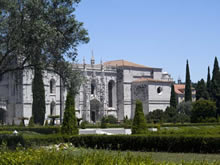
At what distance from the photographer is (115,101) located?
176ft

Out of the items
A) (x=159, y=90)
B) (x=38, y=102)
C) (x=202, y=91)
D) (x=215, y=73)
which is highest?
(x=215, y=73)

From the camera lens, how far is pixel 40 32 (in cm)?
1512

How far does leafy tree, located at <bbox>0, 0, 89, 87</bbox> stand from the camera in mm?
15320

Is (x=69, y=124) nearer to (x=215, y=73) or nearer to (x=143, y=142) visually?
(x=143, y=142)

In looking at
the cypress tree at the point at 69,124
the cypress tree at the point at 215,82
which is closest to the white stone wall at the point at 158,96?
the cypress tree at the point at 215,82

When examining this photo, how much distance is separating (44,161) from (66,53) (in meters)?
11.1

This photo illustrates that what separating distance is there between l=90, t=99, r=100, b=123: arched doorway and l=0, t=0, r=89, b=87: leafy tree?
3377 cm

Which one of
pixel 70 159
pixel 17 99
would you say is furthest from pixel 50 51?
pixel 17 99

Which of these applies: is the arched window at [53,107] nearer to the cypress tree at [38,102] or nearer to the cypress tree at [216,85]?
the cypress tree at [38,102]

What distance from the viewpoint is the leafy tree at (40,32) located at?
1532 centimetres

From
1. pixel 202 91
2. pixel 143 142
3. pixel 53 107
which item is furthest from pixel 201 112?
pixel 143 142

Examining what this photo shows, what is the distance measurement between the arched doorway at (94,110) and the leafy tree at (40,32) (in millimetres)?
33767

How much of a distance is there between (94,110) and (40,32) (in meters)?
37.2

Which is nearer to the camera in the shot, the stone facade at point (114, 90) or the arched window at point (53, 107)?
the arched window at point (53, 107)
